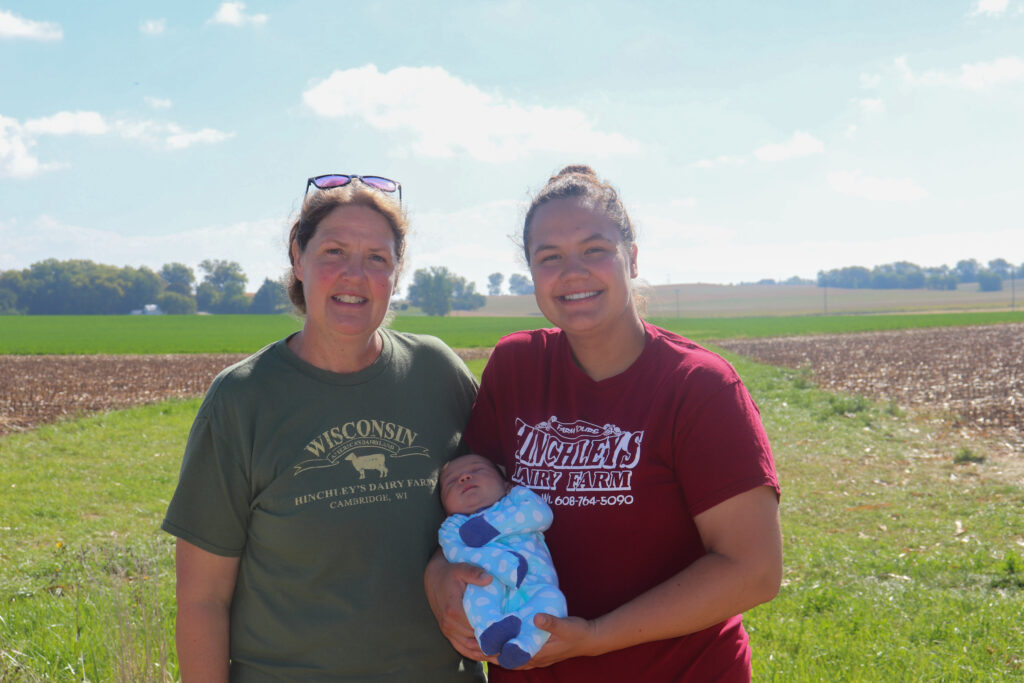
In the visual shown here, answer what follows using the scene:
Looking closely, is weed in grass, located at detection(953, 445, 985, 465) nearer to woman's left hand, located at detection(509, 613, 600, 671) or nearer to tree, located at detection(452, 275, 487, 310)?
woman's left hand, located at detection(509, 613, 600, 671)

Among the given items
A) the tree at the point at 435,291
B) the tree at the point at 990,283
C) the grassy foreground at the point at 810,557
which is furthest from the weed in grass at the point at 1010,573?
the tree at the point at 990,283

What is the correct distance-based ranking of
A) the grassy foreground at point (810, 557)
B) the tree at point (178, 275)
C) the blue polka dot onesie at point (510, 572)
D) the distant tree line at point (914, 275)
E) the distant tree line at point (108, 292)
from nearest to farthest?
the blue polka dot onesie at point (510, 572), the grassy foreground at point (810, 557), the distant tree line at point (108, 292), the tree at point (178, 275), the distant tree line at point (914, 275)

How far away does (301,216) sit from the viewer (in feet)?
8.38

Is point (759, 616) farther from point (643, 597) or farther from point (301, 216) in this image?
point (301, 216)

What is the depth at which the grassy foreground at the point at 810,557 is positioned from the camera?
411 cm

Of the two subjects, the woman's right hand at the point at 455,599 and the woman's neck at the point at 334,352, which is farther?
the woman's neck at the point at 334,352

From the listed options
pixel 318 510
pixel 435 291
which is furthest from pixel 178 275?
pixel 318 510

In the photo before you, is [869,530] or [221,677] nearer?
[221,677]

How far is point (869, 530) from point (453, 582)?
21.7ft

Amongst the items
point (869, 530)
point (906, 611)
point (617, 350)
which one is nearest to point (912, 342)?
point (869, 530)

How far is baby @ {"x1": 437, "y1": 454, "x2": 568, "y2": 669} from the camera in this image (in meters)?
1.97

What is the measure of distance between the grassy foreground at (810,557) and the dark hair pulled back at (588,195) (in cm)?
278

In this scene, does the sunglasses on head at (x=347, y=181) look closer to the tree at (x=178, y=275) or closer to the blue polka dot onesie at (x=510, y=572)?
the blue polka dot onesie at (x=510, y=572)

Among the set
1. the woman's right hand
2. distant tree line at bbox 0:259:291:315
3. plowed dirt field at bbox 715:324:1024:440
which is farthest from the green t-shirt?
distant tree line at bbox 0:259:291:315
